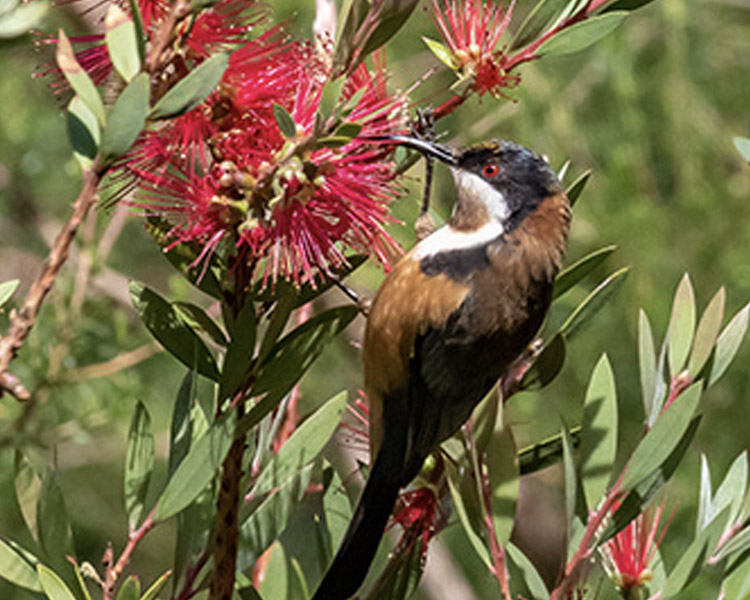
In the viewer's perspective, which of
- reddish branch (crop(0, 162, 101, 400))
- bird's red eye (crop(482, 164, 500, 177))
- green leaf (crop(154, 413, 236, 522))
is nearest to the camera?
reddish branch (crop(0, 162, 101, 400))

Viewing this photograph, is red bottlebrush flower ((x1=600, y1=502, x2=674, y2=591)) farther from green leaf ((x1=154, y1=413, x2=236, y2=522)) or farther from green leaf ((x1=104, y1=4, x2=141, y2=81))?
green leaf ((x1=104, y1=4, x2=141, y2=81))

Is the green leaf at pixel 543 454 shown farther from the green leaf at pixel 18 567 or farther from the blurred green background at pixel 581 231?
the blurred green background at pixel 581 231

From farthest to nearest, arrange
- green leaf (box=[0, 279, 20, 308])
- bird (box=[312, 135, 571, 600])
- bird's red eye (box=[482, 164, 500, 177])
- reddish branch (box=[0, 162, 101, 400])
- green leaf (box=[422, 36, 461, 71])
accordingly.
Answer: bird's red eye (box=[482, 164, 500, 177]) → bird (box=[312, 135, 571, 600]) → green leaf (box=[422, 36, 461, 71]) → green leaf (box=[0, 279, 20, 308]) → reddish branch (box=[0, 162, 101, 400])

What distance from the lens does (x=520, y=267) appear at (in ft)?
5.37

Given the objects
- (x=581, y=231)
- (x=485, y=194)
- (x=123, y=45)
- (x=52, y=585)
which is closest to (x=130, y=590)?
(x=52, y=585)

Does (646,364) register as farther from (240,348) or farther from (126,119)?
(126,119)

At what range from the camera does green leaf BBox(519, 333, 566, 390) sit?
1.17 m

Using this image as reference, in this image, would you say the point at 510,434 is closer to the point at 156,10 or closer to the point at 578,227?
the point at 156,10

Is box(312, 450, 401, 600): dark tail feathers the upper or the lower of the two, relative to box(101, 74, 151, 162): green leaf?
lower

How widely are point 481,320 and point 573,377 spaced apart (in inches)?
61.1

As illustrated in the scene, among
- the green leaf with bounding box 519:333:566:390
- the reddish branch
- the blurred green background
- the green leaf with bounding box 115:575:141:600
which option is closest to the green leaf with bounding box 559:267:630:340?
the green leaf with bounding box 519:333:566:390

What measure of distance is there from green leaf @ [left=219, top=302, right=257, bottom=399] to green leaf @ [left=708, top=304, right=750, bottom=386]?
40cm

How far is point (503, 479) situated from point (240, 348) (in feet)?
0.84

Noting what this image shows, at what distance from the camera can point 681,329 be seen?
1.13 m
